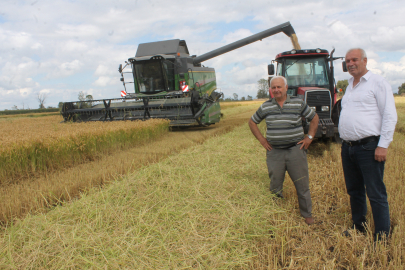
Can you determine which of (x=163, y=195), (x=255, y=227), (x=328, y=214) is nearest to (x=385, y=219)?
(x=328, y=214)

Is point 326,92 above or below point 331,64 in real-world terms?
below

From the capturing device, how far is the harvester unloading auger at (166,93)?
1002 centimetres

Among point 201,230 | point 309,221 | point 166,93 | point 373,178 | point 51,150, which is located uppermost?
point 166,93

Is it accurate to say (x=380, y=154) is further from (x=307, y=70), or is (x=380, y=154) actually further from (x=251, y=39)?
(x=251, y=39)

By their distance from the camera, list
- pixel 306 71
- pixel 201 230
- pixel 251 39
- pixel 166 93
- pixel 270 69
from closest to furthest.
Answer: pixel 201 230, pixel 270 69, pixel 306 71, pixel 166 93, pixel 251 39

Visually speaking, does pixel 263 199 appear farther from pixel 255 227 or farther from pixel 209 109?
pixel 209 109

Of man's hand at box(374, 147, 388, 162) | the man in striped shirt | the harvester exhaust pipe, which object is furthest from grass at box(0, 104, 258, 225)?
the harvester exhaust pipe

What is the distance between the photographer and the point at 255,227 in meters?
2.88

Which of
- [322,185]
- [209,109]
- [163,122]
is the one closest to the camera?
[322,185]

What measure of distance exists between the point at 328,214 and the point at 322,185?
2.87 feet

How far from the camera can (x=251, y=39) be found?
1299 cm

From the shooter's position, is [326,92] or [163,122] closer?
[326,92]

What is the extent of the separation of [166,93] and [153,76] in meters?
0.92

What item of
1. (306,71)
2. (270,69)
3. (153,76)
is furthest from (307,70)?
(153,76)
